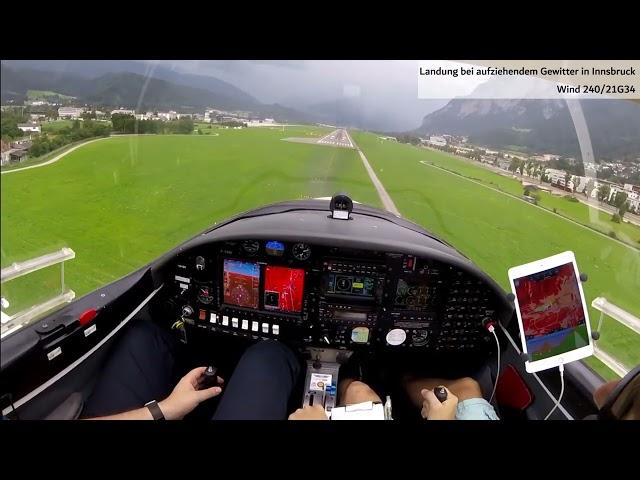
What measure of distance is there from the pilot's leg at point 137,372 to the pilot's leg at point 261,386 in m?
0.33

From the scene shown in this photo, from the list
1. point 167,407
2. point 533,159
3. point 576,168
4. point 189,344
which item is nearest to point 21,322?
point 167,407

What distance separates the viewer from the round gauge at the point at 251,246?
1866mm

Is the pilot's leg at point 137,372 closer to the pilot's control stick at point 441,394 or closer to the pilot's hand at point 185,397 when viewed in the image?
the pilot's hand at point 185,397

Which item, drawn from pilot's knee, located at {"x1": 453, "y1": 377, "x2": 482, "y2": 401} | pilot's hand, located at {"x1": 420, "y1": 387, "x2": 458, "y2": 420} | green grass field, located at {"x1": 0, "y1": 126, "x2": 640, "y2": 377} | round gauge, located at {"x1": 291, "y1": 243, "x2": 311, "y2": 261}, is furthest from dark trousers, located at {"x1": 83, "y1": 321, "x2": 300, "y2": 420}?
A: pilot's knee, located at {"x1": 453, "y1": 377, "x2": 482, "y2": 401}

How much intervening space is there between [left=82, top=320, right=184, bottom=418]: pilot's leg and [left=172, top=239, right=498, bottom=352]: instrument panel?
23cm

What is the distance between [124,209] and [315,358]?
1.16 meters

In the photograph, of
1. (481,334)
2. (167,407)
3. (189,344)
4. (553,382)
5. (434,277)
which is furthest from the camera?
(189,344)

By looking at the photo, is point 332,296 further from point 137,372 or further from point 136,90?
point 136,90

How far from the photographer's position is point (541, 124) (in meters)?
1.75

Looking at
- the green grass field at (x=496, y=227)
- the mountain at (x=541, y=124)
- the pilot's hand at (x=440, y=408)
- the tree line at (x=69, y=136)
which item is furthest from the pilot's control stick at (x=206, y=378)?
the mountain at (x=541, y=124)

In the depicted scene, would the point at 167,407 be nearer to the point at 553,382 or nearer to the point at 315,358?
the point at 315,358

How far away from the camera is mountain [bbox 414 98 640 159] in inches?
64.9

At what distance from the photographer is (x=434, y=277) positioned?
1.86 meters

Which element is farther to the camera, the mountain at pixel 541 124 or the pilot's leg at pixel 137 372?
the mountain at pixel 541 124
